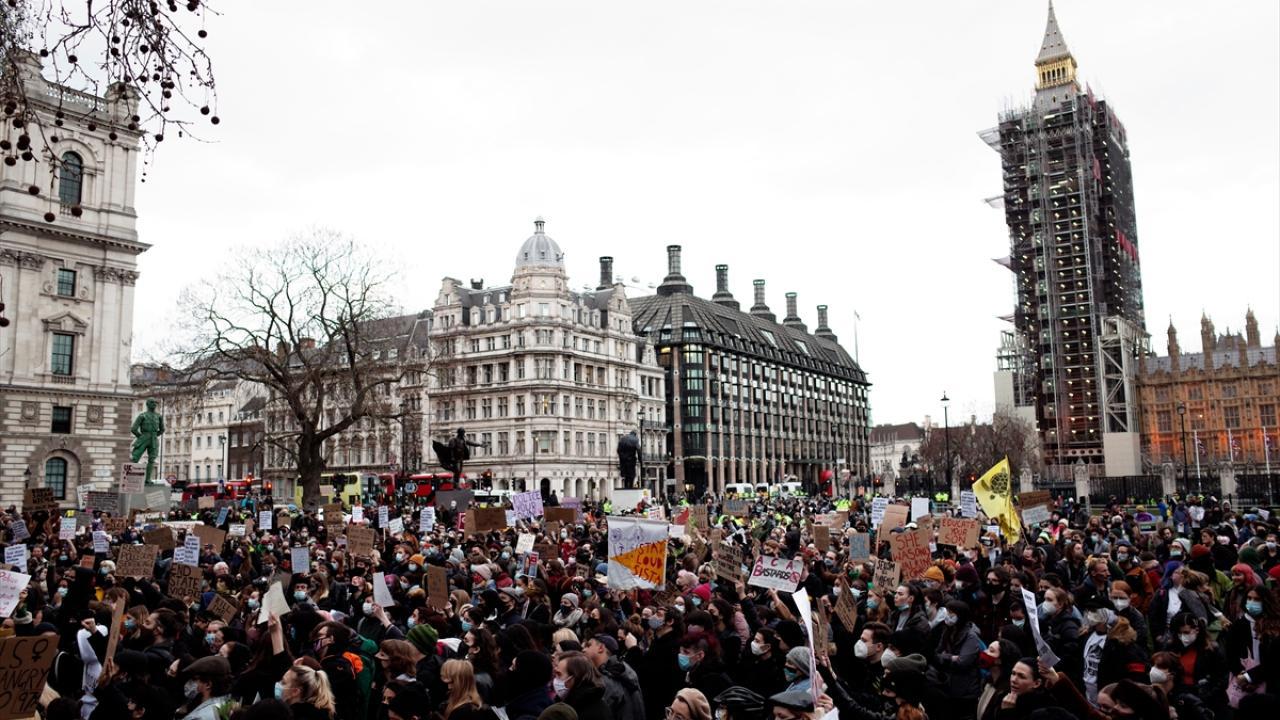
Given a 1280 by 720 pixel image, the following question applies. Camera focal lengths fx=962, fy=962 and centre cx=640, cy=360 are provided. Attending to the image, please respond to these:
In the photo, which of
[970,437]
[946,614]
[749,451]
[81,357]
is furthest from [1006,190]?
[946,614]

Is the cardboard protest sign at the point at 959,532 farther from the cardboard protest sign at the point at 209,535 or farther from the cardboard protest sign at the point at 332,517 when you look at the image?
the cardboard protest sign at the point at 332,517

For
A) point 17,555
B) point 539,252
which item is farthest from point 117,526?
point 539,252

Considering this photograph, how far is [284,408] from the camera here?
50000mm

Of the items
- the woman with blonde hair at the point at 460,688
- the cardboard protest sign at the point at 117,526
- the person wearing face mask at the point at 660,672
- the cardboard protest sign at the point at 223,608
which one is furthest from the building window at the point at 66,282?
the woman with blonde hair at the point at 460,688

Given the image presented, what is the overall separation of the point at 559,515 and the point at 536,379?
57.9m

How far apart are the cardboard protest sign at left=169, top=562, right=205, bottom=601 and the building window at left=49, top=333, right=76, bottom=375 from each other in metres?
39.3

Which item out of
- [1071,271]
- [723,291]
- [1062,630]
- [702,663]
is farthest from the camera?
[723,291]

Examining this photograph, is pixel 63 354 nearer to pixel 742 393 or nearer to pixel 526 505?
pixel 526 505

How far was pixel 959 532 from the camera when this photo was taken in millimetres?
16953

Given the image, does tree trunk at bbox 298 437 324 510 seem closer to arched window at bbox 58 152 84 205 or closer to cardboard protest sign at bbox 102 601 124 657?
arched window at bbox 58 152 84 205

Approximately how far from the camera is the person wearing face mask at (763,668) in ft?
24.2

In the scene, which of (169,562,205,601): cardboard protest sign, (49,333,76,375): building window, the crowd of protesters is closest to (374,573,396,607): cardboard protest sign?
the crowd of protesters

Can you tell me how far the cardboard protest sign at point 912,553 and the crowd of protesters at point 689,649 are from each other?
103 centimetres

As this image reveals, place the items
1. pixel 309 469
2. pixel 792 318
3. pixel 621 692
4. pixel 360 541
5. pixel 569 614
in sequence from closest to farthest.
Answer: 1. pixel 621 692
2. pixel 569 614
3. pixel 360 541
4. pixel 309 469
5. pixel 792 318
